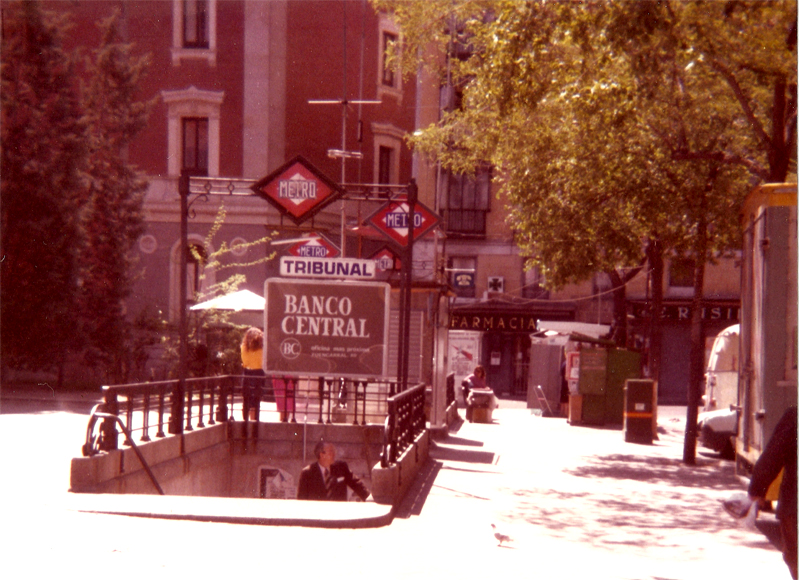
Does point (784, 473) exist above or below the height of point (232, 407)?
above

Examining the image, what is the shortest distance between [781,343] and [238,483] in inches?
364

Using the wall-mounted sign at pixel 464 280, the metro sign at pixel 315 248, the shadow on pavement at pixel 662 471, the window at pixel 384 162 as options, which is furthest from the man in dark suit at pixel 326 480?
the wall-mounted sign at pixel 464 280

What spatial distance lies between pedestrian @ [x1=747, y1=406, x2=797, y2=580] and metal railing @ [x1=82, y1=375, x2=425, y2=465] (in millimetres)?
5021

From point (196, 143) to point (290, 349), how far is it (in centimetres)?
1684

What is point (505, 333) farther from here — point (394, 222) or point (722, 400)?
point (394, 222)

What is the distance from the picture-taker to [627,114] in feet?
46.3

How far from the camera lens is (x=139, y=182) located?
3256 centimetres

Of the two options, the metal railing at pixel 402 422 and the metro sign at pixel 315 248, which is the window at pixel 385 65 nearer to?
the metro sign at pixel 315 248

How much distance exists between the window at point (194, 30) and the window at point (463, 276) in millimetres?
15894

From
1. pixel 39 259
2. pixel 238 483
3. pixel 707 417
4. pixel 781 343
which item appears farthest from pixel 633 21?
pixel 39 259

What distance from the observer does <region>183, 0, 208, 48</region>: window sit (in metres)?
29.4

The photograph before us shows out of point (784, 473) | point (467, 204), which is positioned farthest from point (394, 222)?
point (467, 204)

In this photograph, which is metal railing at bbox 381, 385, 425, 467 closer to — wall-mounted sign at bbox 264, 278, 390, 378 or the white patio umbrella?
wall-mounted sign at bbox 264, 278, 390, 378

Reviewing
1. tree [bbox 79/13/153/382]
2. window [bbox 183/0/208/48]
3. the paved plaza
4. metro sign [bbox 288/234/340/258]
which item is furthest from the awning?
the paved plaza
